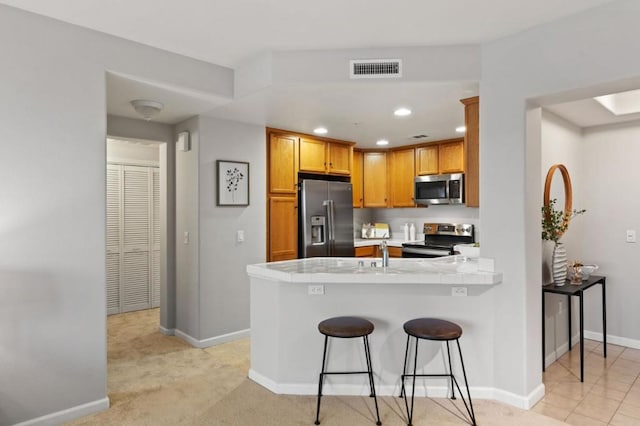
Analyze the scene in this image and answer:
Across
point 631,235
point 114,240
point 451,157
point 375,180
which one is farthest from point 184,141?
point 631,235

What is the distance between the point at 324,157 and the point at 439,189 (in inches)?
62.3

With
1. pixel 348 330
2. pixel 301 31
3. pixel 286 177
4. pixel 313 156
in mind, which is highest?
pixel 301 31

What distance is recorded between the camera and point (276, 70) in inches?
116

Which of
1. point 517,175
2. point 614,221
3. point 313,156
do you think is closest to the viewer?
point 517,175

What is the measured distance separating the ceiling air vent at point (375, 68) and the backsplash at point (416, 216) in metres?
3.14

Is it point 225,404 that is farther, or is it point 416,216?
point 416,216

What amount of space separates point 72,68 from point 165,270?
2.43m

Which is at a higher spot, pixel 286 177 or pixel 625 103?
pixel 625 103

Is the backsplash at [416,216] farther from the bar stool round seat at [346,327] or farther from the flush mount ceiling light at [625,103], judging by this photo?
the bar stool round seat at [346,327]

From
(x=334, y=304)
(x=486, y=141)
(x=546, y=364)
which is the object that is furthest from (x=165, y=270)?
(x=546, y=364)

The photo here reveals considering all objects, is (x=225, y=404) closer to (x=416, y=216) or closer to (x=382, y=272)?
(x=382, y=272)

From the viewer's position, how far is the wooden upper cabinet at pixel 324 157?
4848 millimetres

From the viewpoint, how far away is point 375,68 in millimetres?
2896

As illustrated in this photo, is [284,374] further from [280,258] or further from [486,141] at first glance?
[486,141]
